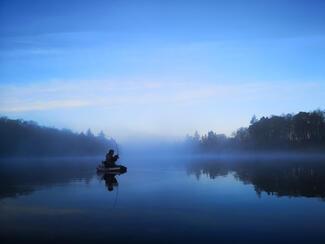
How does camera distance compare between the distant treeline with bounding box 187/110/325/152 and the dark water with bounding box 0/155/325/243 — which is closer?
the dark water with bounding box 0/155/325/243

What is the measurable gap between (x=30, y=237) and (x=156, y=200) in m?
15.6

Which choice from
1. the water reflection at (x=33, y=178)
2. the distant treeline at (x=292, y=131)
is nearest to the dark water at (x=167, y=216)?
the water reflection at (x=33, y=178)

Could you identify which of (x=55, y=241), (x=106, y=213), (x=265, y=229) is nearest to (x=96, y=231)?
(x=55, y=241)

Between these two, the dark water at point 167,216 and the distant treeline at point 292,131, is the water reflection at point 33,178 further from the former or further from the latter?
the distant treeline at point 292,131

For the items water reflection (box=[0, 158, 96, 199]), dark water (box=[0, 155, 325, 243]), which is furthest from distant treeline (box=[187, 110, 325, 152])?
dark water (box=[0, 155, 325, 243])

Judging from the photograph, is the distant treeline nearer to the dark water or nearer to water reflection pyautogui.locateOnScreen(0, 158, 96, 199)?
water reflection pyautogui.locateOnScreen(0, 158, 96, 199)

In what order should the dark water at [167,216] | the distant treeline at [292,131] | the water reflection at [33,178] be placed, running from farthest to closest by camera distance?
the distant treeline at [292,131] < the water reflection at [33,178] < the dark water at [167,216]

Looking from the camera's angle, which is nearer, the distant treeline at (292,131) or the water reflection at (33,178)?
the water reflection at (33,178)

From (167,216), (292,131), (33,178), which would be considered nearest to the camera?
(167,216)

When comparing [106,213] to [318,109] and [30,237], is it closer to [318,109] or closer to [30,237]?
[30,237]

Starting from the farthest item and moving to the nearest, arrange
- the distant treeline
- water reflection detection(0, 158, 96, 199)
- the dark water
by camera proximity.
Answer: the distant treeline
water reflection detection(0, 158, 96, 199)
the dark water

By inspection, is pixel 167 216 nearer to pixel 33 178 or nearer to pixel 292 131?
pixel 33 178

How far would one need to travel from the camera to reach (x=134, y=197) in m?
37.0

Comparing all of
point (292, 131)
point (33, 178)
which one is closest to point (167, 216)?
point (33, 178)
